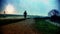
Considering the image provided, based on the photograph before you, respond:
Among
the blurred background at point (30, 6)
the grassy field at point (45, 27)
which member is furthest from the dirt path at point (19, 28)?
the blurred background at point (30, 6)

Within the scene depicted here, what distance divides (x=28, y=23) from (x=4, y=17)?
561 mm

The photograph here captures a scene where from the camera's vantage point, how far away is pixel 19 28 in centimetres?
230

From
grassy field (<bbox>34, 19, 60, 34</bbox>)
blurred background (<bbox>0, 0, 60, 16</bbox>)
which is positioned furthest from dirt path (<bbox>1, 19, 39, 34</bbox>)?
blurred background (<bbox>0, 0, 60, 16</bbox>)

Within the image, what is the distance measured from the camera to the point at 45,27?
7.64 feet

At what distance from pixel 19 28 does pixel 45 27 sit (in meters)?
0.58

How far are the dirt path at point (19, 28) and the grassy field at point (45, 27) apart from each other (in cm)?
14

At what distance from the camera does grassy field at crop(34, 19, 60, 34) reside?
7.51 feet

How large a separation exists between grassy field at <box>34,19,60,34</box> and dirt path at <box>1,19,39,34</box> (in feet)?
0.45

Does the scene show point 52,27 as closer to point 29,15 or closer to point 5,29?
point 29,15

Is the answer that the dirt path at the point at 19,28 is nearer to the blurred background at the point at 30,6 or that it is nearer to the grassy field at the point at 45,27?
the grassy field at the point at 45,27

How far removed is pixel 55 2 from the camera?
7.93 feet

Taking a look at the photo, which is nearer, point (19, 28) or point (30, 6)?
point (19, 28)

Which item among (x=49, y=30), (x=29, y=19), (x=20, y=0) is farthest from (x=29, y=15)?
(x=49, y=30)

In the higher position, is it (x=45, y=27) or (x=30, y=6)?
(x=30, y=6)
